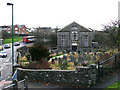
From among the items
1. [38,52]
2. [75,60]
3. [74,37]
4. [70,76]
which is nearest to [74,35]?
[74,37]

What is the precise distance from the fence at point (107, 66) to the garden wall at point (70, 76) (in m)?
0.61

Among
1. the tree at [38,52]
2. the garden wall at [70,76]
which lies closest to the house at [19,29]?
the tree at [38,52]

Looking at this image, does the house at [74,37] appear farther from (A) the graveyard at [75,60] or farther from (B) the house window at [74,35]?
(A) the graveyard at [75,60]

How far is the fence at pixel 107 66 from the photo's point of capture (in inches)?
437

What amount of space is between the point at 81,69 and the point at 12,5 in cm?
999

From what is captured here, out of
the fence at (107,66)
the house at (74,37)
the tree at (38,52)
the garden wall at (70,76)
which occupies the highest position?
the house at (74,37)

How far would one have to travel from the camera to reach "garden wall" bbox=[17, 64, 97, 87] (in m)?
10.8

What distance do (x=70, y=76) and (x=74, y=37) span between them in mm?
28422

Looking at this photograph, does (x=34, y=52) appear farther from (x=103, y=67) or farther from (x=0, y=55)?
(x=0, y=55)

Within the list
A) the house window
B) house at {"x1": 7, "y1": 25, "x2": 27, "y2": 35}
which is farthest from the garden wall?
house at {"x1": 7, "y1": 25, "x2": 27, "y2": 35}

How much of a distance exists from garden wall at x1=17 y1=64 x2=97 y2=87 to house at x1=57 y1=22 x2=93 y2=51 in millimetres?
27039

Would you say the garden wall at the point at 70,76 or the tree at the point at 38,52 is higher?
the tree at the point at 38,52

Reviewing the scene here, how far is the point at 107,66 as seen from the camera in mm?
11992

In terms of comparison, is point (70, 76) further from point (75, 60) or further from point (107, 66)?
point (75, 60)
